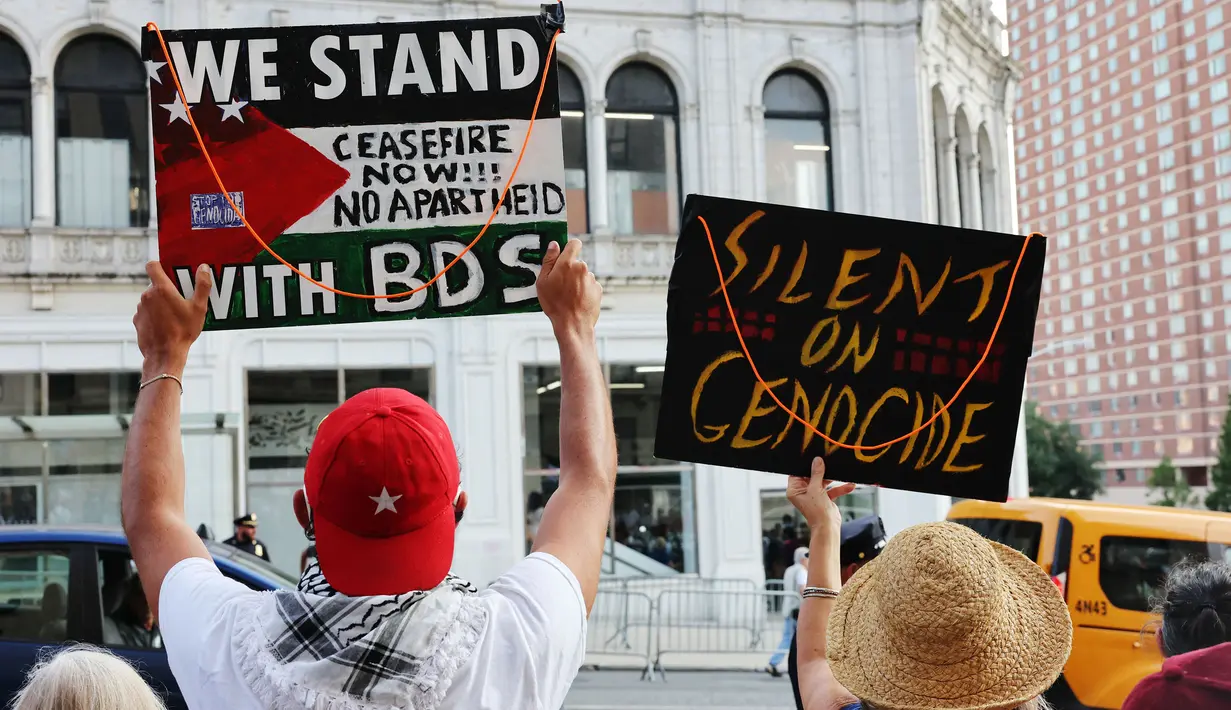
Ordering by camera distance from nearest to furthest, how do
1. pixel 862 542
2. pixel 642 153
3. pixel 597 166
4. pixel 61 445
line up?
1. pixel 862 542
2. pixel 61 445
3. pixel 597 166
4. pixel 642 153

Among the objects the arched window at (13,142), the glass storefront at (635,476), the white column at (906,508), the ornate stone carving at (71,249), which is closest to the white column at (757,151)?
the glass storefront at (635,476)

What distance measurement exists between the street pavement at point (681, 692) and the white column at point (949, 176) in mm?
12240

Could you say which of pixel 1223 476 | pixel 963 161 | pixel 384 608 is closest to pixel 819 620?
pixel 384 608

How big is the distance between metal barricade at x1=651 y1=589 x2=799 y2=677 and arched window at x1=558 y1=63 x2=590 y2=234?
6.71m

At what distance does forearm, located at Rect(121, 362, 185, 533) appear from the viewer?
2287 mm

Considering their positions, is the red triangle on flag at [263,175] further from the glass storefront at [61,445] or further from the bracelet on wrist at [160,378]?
the glass storefront at [61,445]

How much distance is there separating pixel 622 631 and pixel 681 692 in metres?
2.99

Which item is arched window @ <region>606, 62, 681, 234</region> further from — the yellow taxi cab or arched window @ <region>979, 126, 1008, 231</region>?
the yellow taxi cab

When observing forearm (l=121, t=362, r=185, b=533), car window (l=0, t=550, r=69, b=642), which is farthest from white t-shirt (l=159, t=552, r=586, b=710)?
car window (l=0, t=550, r=69, b=642)

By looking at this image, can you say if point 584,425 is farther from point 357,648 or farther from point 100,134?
point 100,134

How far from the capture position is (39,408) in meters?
19.4

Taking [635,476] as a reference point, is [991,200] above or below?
above

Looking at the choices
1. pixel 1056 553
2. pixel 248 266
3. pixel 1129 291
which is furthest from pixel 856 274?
pixel 1129 291

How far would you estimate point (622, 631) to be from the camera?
1695 centimetres
